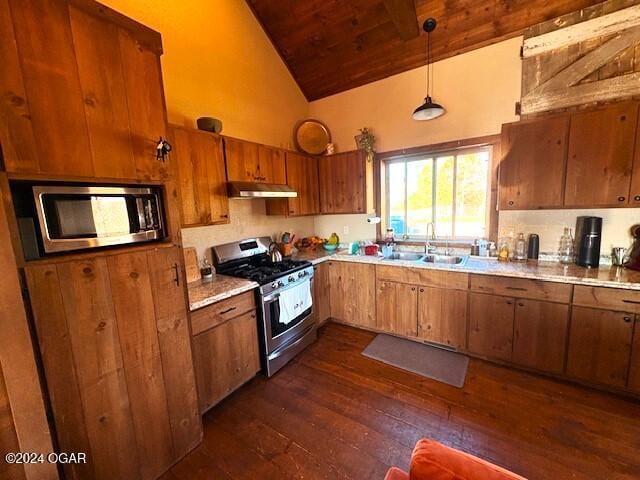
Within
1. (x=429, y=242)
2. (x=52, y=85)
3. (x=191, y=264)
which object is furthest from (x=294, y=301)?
(x=52, y=85)

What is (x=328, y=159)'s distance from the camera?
3.55m

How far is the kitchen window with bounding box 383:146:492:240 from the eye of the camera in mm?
2906

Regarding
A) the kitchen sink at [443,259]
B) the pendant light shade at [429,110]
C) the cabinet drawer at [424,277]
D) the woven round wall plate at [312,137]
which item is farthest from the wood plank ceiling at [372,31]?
the cabinet drawer at [424,277]

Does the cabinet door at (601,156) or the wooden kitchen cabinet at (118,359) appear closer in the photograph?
the wooden kitchen cabinet at (118,359)

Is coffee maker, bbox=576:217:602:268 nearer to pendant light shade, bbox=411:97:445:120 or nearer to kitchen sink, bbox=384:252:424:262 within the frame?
kitchen sink, bbox=384:252:424:262

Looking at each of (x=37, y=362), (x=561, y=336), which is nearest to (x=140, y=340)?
(x=37, y=362)

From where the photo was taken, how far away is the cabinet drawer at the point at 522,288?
209 cm

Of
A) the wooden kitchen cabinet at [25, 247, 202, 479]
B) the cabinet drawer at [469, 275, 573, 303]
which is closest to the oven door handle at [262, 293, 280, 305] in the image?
the wooden kitchen cabinet at [25, 247, 202, 479]

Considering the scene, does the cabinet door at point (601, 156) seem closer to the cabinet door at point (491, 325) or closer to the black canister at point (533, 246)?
the black canister at point (533, 246)

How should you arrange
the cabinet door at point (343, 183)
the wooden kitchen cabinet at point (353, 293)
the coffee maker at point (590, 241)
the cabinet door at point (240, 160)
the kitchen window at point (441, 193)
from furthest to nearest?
the cabinet door at point (343, 183)
the wooden kitchen cabinet at point (353, 293)
the kitchen window at point (441, 193)
the cabinet door at point (240, 160)
the coffee maker at point (590, 241)

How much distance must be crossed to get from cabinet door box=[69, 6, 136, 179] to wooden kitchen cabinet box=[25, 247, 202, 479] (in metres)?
0.51

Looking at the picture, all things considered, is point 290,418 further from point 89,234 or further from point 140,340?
point 89,234

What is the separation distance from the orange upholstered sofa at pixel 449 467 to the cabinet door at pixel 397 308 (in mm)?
2059

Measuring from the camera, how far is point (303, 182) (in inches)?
133
